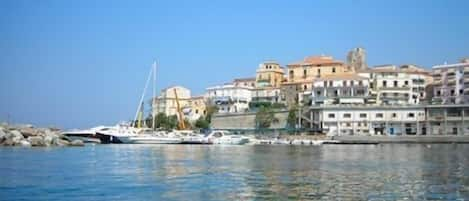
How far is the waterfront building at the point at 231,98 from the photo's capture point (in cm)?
12619

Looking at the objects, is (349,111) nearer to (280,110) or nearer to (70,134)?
(280,110)

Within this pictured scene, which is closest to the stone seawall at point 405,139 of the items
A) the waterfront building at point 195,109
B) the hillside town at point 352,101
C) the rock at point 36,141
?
the hillside town at point 352,101

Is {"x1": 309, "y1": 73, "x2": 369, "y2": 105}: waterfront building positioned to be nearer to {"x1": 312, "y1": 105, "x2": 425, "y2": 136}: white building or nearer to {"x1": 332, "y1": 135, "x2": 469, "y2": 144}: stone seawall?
{"x1": 312, "y1": 105, "x2": 425, "y2": 136}: white building

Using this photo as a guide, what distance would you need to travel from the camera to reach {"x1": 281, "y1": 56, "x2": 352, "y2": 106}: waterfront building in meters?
121

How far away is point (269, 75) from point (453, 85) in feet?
134

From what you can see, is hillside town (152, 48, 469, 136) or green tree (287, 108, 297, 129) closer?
hillside town (152, 48, 469, 136)

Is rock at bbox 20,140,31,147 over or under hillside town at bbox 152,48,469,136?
under

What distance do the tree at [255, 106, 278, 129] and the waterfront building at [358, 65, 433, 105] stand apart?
58.5 feet

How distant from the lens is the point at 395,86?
110 m

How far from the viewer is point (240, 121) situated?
379 feet

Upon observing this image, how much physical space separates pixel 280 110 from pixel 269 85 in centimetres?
1952

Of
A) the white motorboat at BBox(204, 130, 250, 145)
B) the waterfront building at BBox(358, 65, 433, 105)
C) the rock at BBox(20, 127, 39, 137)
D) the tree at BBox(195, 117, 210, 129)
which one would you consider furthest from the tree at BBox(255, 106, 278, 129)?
the rock at BBox(20, 127, 39, 137)

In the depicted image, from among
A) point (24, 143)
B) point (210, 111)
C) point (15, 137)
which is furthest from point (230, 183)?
point (210, 111)

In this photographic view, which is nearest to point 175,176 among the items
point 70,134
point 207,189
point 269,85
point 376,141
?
point 207,189
